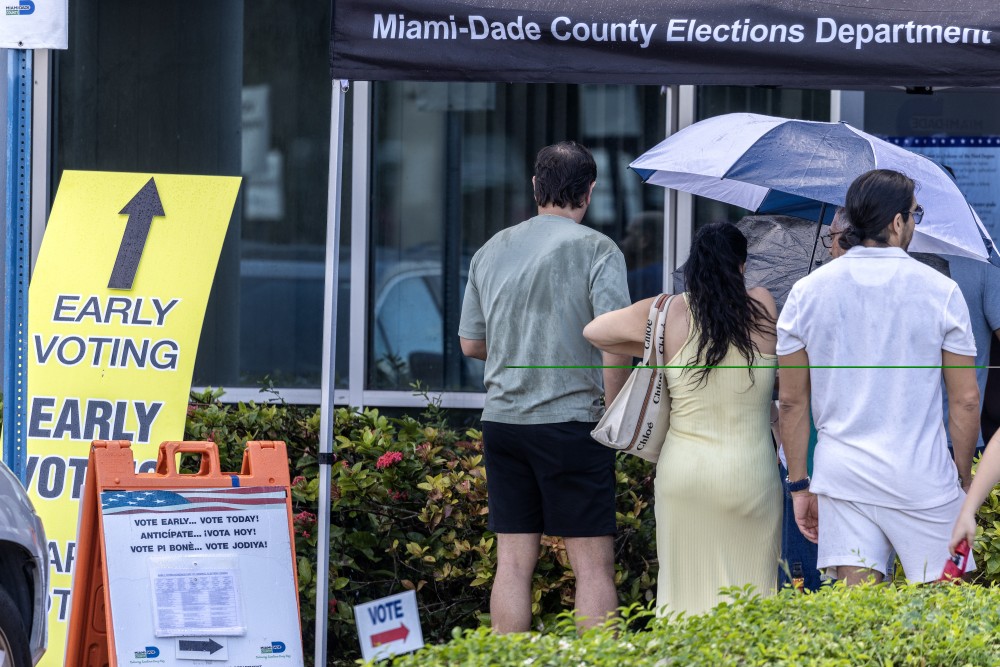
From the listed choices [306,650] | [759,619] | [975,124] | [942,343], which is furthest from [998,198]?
[759,619]

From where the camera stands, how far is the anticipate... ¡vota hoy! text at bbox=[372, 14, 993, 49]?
446 cm

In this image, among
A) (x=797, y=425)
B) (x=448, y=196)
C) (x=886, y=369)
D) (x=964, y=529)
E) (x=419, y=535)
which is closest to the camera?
(x=964, y=529)

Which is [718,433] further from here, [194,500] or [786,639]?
[194,500]

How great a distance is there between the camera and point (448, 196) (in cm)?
727

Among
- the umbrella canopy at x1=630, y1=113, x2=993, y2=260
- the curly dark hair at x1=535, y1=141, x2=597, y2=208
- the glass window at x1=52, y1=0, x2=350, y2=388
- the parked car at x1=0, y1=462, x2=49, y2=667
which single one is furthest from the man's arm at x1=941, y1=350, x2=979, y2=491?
the glass window at x1=52, y1=0, x2=350, y2=388

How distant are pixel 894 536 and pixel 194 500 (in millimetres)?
2069

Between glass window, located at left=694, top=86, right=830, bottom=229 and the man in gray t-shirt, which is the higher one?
glass window, located at left=694, top=86, right=830, bottom=229

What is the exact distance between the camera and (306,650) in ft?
19.1

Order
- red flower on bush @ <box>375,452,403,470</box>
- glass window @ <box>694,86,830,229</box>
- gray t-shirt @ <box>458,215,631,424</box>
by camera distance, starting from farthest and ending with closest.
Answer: glass window @ <box>694,86,830,229</box> → red flower on bush @ <box>375,452,403,470</box> → gray t-shirt @ <box>458,215,631,424</box>

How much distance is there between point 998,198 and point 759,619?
4.41 meters

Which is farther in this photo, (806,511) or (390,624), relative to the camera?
(806,511)

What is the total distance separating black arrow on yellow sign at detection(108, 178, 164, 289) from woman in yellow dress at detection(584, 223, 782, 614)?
72.8 inches

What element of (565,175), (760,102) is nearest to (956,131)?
(760,102)

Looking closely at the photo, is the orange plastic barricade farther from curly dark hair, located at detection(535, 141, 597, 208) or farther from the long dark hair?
the long dark hair
